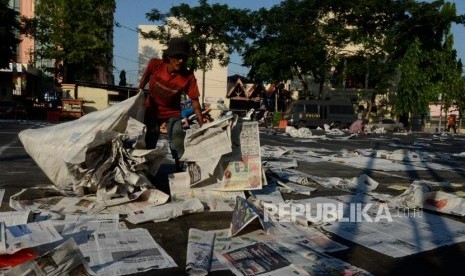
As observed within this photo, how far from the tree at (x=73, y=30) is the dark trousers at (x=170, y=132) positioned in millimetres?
23855

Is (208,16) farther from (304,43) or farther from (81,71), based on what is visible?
(81,71)

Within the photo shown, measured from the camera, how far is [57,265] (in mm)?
1989

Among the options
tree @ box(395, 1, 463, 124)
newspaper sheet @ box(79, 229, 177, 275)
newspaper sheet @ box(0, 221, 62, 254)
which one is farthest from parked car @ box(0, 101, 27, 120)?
tree @ box(395, 1, 463, 124)

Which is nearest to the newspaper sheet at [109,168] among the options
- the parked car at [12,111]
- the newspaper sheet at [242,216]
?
the newspaper sheet at [242,216]

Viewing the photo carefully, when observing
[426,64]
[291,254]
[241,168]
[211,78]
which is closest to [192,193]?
[241,168]

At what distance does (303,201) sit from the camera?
155 inches

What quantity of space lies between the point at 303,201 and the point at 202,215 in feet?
3.31

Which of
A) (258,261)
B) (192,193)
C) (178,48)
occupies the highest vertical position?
(178,48)

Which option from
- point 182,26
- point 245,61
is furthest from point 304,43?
point 182,26

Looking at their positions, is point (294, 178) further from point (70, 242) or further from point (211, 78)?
point (211, 78)

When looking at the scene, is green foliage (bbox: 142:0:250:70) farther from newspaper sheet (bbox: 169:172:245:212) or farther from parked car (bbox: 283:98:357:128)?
newspaper sheet (bbox: 169:172:245:212)

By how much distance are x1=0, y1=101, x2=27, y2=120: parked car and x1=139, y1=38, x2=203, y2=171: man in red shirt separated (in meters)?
20.4

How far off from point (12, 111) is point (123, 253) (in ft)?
73.7

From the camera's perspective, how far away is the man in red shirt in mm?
4348
